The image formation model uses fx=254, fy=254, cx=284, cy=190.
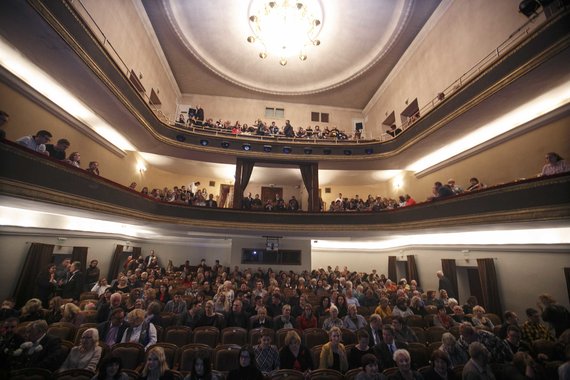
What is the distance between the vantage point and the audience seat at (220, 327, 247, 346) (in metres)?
4.56

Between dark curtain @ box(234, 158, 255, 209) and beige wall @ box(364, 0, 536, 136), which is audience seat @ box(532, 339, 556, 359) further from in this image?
dark curtain @ box(234, 158, 255, 209)

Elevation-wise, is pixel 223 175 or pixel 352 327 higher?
pixel 223 175

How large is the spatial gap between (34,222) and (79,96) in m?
3.98

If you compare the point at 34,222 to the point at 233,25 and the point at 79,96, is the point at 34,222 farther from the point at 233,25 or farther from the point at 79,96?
the point at 233,25

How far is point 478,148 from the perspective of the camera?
889 centimetres

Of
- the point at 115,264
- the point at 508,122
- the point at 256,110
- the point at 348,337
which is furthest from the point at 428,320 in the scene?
the point at 256,110

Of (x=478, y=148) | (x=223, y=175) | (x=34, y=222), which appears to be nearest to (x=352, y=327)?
(x=478, y=148)

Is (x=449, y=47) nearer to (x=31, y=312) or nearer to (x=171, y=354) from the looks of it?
(x=171, y=354)

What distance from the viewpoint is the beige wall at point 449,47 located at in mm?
7969

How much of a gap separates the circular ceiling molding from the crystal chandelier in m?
0.44

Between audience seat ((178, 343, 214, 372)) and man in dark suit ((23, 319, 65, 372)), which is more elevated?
man in dark suit ((23, 319, 65, 372))

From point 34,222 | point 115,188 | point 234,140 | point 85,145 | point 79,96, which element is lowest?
point 34,222

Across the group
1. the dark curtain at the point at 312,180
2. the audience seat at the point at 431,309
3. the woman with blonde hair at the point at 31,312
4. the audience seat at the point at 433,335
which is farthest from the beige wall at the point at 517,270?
the woman with blonde hair at the point at 31,312

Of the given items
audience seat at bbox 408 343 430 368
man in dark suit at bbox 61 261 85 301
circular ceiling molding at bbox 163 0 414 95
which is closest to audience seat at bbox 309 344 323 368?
audience seat at bbox 408 343 430 368
